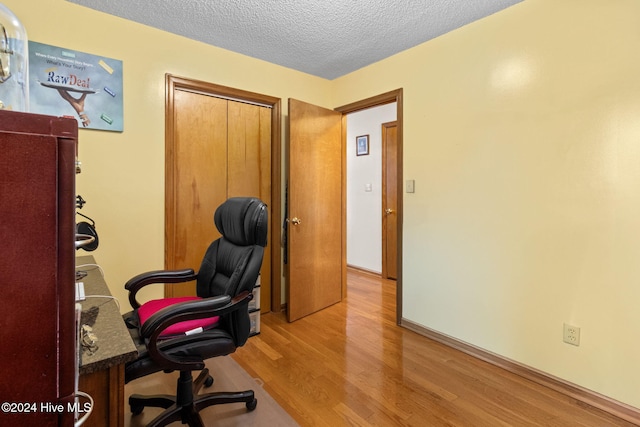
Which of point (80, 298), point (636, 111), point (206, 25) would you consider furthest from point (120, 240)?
point (636, 111)

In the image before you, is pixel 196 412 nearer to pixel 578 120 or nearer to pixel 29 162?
pixel 29 162

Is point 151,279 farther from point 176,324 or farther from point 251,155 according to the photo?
point 251,155

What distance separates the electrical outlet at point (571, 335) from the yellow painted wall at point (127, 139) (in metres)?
2.78

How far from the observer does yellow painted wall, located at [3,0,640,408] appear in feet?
5.62

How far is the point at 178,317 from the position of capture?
4.18 ft

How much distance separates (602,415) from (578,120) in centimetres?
164

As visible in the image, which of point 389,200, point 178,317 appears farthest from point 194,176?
point 389,200

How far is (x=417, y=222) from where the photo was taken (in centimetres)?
266

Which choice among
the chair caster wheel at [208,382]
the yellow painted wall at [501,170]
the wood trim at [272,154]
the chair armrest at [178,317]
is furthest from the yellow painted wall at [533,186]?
the chair armrest at [178,317]

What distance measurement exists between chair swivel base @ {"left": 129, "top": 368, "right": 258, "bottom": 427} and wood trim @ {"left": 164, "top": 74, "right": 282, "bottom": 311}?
957 millimetres

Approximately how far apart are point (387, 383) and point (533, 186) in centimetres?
155

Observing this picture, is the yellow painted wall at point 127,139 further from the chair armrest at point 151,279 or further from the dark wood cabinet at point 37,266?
the dark wood cabinet at point 37,266

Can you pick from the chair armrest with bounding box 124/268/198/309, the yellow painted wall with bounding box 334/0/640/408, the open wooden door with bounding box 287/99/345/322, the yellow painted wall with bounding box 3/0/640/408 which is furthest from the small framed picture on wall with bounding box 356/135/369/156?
the chair armrest with bounding box 124/268/198/309

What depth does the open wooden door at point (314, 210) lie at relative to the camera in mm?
2867
